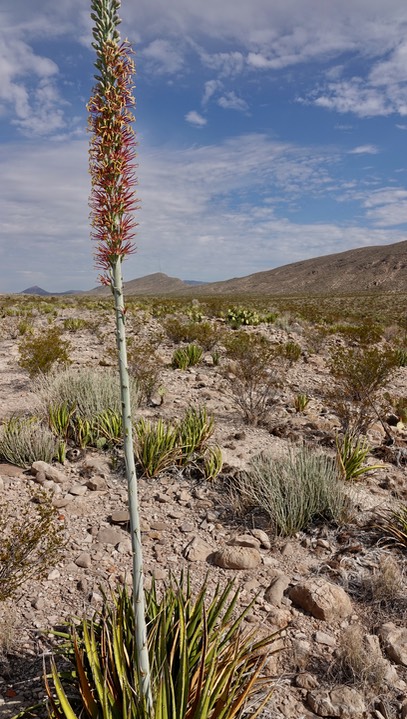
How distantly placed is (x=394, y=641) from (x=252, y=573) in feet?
3.84

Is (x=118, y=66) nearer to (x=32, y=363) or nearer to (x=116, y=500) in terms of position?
(x=116, y=500)

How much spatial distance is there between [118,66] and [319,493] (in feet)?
13.7

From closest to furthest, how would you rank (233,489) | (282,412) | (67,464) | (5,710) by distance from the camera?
(5,710) → (233,489) → (67,464) → (282,412)

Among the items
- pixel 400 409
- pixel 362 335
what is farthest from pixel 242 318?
pixel 400 409

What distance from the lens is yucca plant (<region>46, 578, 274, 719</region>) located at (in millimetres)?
2143

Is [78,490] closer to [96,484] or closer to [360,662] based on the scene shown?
[96,484]

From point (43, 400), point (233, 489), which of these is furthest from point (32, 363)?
point (233, 489)

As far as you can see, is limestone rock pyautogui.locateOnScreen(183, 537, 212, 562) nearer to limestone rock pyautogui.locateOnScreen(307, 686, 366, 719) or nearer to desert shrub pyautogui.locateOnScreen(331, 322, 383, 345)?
limestone rock pyautogui.locateOnScreen(307, 686, 366, 719)

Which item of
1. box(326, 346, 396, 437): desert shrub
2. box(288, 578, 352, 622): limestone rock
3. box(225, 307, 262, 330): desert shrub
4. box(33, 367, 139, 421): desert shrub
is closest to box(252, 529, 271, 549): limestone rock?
box(288, 578, 352, 622): limestone rock

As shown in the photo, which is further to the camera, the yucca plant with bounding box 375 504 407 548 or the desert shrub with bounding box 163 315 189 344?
the desert shrub with bounding box 163 315 189 344

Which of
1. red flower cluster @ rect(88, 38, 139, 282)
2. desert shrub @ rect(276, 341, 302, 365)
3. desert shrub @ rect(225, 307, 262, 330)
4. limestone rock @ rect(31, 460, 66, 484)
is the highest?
red flower cluster @ rect(88, 38, 139, 282)

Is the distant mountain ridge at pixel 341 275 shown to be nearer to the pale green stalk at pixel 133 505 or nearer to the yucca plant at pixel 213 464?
the yucca plant at pixel 213 464

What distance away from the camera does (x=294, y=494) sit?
468 cm

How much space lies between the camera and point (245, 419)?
7746 millimetres
